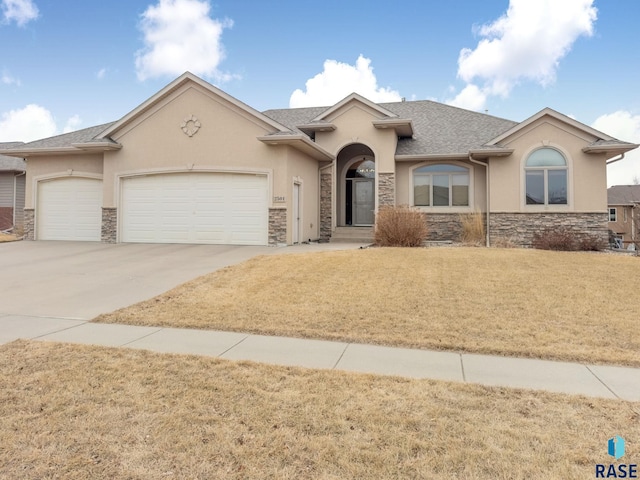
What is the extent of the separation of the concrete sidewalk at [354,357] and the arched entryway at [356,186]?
14.0 m

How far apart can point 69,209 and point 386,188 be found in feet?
45.7

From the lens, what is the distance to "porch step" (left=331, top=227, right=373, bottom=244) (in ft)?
56.2

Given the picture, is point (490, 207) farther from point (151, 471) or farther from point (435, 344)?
point (151, 471)

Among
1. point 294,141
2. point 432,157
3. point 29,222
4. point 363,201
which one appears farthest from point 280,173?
point 29,222

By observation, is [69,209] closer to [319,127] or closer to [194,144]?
[194,144]

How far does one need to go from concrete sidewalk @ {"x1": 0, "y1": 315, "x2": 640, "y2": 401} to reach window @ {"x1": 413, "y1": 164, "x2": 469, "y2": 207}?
13.5 m

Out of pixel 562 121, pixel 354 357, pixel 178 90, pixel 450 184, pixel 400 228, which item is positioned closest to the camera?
pixel 354 357

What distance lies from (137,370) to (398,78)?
21.9 metres

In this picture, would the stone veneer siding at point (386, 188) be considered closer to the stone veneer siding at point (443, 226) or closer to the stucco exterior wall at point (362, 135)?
the stucco exterior wall at point (362, 135)

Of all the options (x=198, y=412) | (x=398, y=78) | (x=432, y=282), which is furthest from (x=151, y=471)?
(x=398, y=78)

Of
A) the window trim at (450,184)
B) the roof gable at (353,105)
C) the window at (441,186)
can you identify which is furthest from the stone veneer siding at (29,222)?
the window at (441,186)

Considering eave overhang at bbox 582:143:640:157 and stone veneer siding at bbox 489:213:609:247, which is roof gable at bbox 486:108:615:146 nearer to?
eave overhang at bbox 582:143:640:157

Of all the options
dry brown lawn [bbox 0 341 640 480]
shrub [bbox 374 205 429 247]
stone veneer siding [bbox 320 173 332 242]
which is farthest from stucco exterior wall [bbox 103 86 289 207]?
dry brown lawn [bbox 0 341 640 480]

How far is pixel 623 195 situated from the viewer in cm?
4141
